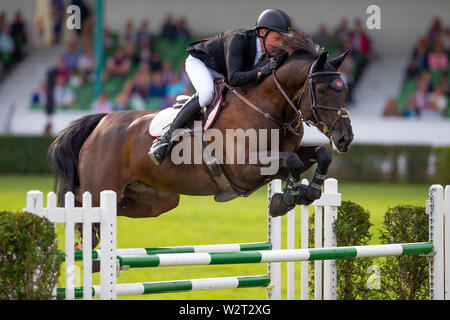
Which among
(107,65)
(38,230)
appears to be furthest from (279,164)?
(107,65)

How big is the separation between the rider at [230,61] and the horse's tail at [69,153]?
2.86 ft

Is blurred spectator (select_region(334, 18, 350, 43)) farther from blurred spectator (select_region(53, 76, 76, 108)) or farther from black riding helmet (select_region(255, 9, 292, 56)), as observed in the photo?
black riding helmet (select_region(255, 9, 292, 56))

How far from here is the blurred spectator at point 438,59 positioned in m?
18.3

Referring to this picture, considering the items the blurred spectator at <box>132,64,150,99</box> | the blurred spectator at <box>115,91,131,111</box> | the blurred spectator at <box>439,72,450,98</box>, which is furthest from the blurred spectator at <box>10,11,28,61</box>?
the blurred spectator at <box>439,72,450,98</box>

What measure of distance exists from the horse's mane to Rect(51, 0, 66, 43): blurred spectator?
17.8 metres

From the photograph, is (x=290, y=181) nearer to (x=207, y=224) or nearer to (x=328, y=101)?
(x=328, y=101)

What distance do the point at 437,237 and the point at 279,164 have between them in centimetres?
106

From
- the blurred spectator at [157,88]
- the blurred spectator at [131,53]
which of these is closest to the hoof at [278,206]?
the blurred spectator at [157,88]

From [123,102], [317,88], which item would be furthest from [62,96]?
[317,88]

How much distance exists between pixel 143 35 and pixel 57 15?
2.79 meters

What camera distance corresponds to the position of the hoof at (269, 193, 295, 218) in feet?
15.2

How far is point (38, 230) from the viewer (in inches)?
134
